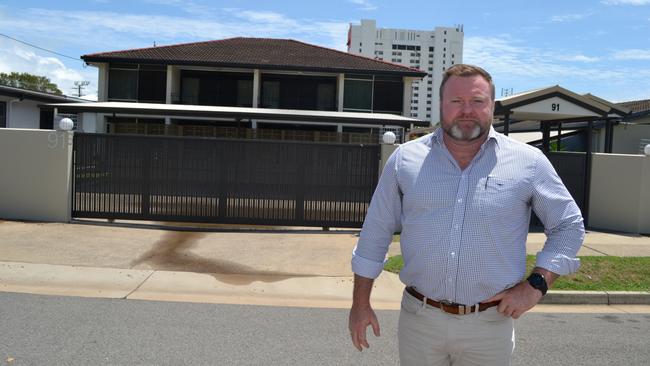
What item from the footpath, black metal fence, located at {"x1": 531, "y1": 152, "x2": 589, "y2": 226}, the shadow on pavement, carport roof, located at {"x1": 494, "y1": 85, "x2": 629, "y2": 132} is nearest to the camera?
the footpath

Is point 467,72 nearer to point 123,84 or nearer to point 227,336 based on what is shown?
point 227,336

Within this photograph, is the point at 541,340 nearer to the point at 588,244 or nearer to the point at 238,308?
the point at 238,308

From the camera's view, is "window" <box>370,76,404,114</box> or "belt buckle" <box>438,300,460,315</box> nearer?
"belt buckle" <box>438,300,460,315</box>

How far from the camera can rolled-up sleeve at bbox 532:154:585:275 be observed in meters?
2.44

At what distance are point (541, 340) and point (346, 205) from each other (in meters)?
5.99

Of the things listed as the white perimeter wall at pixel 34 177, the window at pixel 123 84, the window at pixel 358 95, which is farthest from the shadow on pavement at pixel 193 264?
the window at pixel 123 84

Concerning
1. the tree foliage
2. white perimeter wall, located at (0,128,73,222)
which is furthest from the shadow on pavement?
the tree foliage

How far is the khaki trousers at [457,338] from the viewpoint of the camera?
97.3 inches

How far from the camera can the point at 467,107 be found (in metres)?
2.50

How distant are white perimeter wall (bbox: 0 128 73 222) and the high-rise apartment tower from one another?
93133mm

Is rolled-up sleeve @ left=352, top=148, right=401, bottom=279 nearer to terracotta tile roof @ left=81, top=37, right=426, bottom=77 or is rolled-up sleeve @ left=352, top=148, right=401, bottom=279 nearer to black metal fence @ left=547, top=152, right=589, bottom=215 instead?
black metal fence @ left=547, top=152, right=589, bottom=215

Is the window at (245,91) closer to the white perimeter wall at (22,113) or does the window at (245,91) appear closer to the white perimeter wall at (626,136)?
the white perimeter wall at (22,113)

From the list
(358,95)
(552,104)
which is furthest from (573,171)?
(358,95)

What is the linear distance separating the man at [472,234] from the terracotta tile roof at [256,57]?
26068mm
